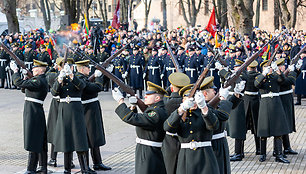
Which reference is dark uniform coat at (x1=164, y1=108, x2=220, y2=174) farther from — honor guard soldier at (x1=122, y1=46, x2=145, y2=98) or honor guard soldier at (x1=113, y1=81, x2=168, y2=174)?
honor guard soldier at (x1=122, y1=46, x2=145, y2=98)

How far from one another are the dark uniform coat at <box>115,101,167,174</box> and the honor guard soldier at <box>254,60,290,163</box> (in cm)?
373

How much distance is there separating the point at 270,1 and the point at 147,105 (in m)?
51.9

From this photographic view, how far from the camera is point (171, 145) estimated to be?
6430 mm

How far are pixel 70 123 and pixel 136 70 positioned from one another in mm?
10706

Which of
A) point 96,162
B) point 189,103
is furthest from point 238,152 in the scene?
point 189,103

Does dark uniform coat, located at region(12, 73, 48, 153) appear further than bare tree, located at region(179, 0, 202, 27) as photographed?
No

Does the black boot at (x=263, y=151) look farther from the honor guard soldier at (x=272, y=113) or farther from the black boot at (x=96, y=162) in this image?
the black boot at (x=96, y=162)

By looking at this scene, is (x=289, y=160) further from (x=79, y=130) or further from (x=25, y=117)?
(x=25, y=117)

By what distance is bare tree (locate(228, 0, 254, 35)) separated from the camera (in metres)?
20.4

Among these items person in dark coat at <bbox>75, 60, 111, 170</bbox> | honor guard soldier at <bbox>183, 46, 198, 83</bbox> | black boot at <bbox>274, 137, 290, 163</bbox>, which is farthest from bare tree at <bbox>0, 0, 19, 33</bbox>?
black boot at <bbox>274, 137, 290, 163</bbox>

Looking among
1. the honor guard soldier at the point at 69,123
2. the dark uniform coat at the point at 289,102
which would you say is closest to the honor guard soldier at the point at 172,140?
the honor guard soldier at the point at 69,123

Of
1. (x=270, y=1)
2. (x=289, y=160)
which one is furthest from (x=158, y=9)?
(x=289, y=160)

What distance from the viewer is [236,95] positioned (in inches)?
288

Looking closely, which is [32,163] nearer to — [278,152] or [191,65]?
[278,152]
